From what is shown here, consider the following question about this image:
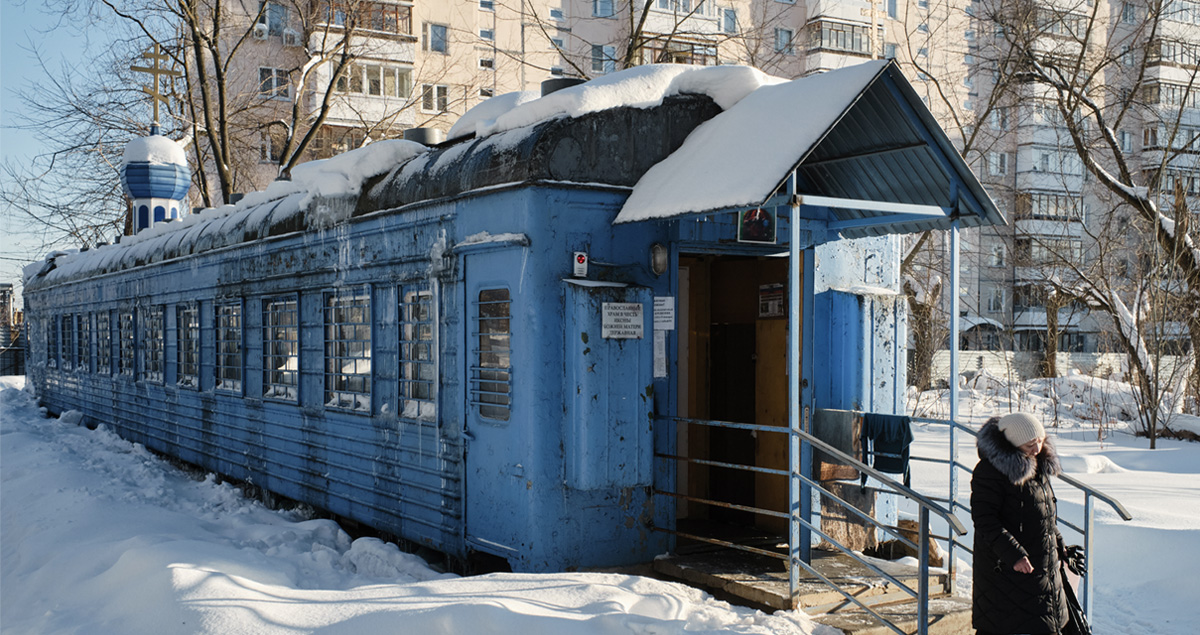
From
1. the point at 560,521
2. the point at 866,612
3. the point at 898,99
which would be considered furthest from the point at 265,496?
the point at 898,99

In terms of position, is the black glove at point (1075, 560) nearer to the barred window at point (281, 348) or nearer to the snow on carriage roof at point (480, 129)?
the snow on carriage roof at point (480, 129)

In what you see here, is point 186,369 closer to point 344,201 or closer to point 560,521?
point 344,201

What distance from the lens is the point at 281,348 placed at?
33.9 feet

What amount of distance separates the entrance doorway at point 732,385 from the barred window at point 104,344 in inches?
482

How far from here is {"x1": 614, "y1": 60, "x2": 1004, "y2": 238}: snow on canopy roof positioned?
5.71m

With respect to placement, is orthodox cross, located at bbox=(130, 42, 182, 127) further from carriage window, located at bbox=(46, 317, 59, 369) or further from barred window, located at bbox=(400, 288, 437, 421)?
barred window, located at bbox=(400, 288, 437, 421)

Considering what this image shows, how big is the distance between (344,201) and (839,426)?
460 centimetres

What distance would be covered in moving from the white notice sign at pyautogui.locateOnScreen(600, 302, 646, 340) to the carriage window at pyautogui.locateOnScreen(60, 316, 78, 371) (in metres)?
16.3

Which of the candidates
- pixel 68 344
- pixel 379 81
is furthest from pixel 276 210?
pixel 379 81

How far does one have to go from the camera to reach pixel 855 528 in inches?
294

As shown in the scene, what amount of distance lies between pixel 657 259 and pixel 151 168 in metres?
17.5

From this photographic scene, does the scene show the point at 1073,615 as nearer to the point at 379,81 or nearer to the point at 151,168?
the point at 151,168

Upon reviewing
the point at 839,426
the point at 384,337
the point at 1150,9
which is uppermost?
the point at 1150,9

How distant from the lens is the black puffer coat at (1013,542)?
16.3 feet
